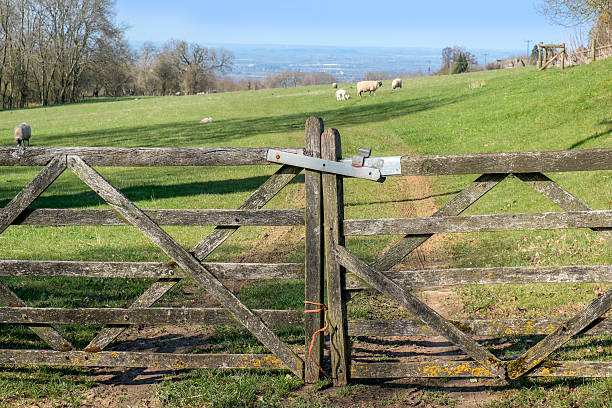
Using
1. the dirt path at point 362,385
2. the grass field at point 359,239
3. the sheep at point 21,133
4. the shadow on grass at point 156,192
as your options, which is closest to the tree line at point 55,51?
the grass field at point 359,239

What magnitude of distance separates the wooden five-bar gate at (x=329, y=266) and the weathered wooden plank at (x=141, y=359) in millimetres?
14

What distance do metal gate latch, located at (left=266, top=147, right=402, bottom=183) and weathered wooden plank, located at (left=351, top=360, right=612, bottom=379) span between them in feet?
5.68

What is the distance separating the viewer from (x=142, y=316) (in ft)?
17.7

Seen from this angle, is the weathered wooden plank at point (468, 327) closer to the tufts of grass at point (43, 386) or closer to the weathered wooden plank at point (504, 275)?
the weathered wooden plank at point (504, 275)

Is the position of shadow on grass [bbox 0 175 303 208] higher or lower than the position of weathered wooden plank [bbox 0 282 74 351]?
lower

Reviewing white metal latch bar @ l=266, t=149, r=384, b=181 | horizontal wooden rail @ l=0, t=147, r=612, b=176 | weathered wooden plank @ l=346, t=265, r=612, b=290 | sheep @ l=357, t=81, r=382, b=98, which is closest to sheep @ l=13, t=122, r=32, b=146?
horizontal wooden rail @ l=0, t=147, r=612, b=176

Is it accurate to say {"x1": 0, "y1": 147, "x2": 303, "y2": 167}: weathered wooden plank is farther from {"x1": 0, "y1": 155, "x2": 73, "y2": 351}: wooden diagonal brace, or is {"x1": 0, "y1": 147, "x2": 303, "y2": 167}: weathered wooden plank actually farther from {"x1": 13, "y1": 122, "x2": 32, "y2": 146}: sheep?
{"x1": 13, "y1": 122, "x2": 32, "y2": 146}: sheep

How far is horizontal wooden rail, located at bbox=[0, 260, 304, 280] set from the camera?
5.23 meters

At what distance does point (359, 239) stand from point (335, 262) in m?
6.57

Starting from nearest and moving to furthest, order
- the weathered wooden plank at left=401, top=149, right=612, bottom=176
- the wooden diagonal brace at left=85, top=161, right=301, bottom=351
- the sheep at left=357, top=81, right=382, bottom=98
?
the weathered wooden plank at left=401, top=149, right=612, bottom=176 < the wooden diagonal brace at left=85, top=161, right=301, bottom=351 < the sheep at left=357, top=81, right=382, bottom=98

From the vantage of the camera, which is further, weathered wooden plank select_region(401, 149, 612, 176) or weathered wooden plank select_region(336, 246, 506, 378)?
weathered wooden plank select_region(336, 246, 506, 378)

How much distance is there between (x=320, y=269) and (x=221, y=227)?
3.15 ft

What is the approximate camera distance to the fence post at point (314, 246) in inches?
201

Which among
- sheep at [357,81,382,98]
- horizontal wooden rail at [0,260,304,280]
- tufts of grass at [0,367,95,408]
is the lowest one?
tufts of grass at [0,367,95,408]
